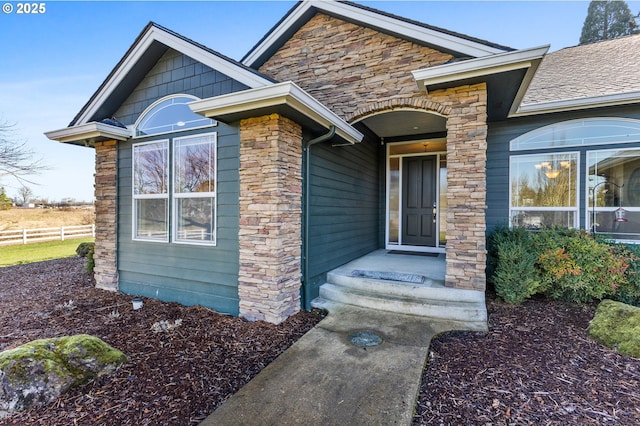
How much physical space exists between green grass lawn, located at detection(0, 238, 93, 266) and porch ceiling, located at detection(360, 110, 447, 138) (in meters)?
11.1

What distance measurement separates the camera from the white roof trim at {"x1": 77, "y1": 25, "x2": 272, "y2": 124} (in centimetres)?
396

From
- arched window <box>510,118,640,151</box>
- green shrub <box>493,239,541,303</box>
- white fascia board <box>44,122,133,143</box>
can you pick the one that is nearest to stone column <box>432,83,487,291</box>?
green shrub <box>493,239,541,303</box>

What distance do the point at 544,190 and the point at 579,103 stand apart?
1.55 meters

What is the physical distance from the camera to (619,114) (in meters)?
5.08

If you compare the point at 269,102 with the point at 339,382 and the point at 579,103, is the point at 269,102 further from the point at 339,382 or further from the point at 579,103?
the point at 579,103

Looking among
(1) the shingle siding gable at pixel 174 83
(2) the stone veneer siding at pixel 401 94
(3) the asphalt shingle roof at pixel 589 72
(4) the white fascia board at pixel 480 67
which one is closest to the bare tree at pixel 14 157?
(1) the shingle siding gable at pixel 174 83

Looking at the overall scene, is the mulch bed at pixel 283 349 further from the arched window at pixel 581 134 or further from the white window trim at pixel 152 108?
the arched window at pixel 581 134

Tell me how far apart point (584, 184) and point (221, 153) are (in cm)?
628

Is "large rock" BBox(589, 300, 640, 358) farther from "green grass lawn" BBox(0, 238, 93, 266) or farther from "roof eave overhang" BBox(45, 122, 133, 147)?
"green grass lawn" BBox(0, 238, 93, 266)

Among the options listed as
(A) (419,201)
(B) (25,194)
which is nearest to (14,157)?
(B) (25,194)

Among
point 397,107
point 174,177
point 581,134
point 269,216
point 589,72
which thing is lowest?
point 269,216

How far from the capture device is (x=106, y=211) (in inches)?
211

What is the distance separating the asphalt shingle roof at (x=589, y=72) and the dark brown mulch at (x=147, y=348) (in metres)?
6.08

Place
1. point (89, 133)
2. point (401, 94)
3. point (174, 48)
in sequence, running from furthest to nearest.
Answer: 1. point (89, 133)
2. point (401, 94)
3. point (174, 48)
